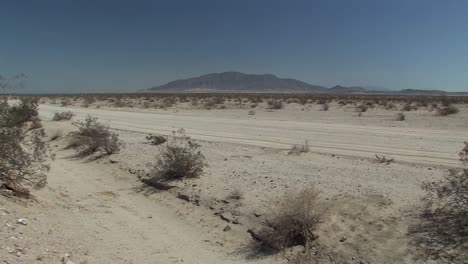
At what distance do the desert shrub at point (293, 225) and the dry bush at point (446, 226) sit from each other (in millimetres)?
1522

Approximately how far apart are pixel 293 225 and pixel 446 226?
2266 millimetres

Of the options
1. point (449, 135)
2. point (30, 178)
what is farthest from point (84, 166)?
point (449, 135)

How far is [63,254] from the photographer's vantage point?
640 cm

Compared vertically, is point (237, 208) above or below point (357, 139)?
below

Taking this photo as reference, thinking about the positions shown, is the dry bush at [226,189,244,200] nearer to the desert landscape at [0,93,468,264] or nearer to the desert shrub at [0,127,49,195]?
the desert landscape at [0,93,468,264]

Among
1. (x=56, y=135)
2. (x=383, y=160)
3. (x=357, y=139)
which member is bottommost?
(x=56, y=135)

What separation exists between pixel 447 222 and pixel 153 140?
11.9 meters

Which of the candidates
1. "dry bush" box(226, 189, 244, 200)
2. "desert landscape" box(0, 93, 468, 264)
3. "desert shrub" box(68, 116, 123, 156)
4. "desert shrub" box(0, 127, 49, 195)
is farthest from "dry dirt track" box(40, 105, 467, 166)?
"desert shrub" box(0, 127, 49, 195)

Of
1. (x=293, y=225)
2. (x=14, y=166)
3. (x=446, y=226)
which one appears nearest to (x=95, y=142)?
(x=14, y=166)

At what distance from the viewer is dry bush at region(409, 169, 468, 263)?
246 inches

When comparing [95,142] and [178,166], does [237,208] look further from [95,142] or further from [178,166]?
[95,142]

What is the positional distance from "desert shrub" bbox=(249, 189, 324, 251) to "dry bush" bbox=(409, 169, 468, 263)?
4.99 feet

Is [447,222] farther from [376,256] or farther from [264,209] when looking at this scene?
[264,209]

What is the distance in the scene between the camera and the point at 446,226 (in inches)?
268
